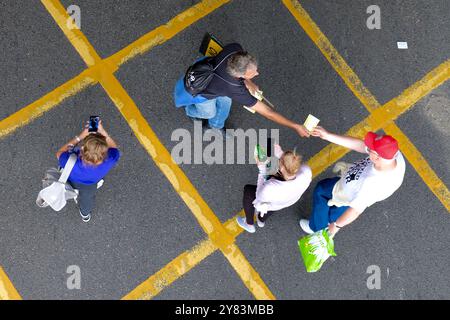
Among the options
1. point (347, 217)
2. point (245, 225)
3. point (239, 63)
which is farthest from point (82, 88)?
point (347, 217)

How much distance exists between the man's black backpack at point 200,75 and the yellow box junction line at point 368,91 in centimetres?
206

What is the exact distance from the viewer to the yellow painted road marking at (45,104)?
17.1 ft

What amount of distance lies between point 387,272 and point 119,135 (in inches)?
143

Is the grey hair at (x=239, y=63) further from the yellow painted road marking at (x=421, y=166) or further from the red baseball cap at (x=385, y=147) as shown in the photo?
the yellow painted road marking at (x=421, y=166)

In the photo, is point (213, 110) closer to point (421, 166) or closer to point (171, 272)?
point (171, 272)

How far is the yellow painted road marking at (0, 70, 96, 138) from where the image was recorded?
5.20 m

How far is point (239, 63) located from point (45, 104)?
8.98ft

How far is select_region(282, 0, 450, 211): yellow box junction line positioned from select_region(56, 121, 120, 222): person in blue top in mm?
3036

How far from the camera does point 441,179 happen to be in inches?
209

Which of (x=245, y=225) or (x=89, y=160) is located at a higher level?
(x=89, y=160)

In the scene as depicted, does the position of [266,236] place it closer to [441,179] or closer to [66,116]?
[441,179]

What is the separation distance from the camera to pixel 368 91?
548 centimetres

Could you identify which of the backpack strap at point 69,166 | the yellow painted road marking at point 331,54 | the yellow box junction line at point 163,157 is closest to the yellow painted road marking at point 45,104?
the yellow box junction line at point 163,157

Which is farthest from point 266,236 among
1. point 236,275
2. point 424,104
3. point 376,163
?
point 424,104
